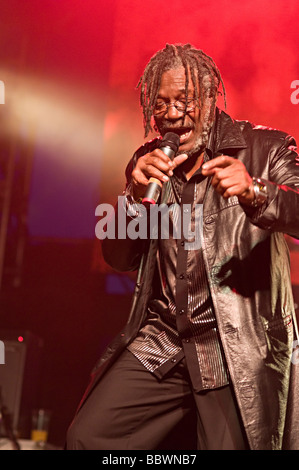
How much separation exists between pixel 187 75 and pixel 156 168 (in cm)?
61

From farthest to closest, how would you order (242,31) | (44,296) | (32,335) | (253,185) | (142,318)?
1. (44,296)
2. (32,335)
3. (242,31)
4. (142,318)
5. (253,185)

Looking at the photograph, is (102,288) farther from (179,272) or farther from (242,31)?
(179,272)

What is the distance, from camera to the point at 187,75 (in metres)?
2.19

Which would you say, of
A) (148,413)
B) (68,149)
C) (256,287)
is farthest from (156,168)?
(68,149)

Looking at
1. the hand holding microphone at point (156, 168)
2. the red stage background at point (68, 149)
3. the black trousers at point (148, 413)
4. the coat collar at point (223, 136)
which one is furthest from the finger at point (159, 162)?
the red stage background at point (68, 149)

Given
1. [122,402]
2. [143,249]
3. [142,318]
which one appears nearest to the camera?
[122,402]

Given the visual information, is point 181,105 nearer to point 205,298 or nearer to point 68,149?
point 205,298

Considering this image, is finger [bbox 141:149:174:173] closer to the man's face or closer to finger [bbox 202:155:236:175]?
finger [bbox 202:155:236:175]

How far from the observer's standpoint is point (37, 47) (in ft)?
15.5

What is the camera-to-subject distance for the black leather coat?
177 centimetres

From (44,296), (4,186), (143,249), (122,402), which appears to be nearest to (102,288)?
(44,296)

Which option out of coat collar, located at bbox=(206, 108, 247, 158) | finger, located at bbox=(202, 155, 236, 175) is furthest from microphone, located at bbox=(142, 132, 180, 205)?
coat collar, located at bbox=(206, 108, 247, 158)

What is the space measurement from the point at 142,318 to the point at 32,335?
2409 mm

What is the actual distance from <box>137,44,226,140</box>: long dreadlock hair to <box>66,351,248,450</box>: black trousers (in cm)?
93
